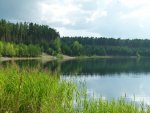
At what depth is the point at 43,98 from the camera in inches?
621

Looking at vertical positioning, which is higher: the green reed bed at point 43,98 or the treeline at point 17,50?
the green reed bed at point 43,98

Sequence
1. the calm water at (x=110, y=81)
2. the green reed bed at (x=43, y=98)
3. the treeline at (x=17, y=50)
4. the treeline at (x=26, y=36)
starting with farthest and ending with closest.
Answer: the treeline at (x=26, y=36) → the treeline at (x=17, y=50) → the calm water at (x=110, y=81) → the green reed bed at (x=43, y=98)

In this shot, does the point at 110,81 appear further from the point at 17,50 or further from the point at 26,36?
the point at 26,36

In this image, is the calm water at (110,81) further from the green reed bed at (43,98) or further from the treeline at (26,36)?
the treeline at (26,36)

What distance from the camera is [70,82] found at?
1962 cm

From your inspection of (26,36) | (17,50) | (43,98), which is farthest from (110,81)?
(26,36)

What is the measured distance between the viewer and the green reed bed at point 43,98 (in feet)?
44.3

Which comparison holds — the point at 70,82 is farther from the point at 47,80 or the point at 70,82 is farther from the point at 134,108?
the point at 134,108

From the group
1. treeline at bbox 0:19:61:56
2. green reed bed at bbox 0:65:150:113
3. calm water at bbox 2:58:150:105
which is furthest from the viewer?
treeline at bbox 0:19:61:56

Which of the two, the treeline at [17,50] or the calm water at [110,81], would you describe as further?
the treeline at [17,50]

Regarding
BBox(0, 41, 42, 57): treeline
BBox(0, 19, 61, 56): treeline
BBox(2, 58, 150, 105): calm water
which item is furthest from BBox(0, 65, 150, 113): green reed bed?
BBox(0, 19, 61, 56): treeline

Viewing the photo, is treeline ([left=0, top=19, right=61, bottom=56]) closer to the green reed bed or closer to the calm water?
the calm water

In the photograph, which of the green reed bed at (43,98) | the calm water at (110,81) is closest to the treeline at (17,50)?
the calm water at (110,81)

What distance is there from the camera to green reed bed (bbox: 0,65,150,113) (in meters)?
13.5
